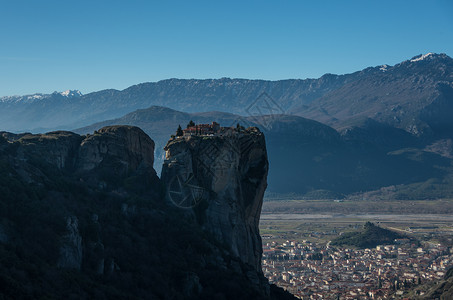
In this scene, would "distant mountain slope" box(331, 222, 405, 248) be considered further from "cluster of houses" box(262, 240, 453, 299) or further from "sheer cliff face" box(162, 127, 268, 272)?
"sheer cliff face" box(162, 127, 268, 272)

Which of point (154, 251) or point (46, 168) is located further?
point (46, 168)

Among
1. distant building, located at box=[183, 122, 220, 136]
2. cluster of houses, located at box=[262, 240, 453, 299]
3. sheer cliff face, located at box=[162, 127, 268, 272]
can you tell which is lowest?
cluster of houses, located at box=[262, 240, 453, 299]

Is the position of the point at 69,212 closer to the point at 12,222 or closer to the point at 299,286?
the point at 12,222

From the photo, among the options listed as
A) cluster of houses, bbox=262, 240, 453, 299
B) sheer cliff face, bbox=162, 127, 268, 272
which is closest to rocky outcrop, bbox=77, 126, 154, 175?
sheer cliff face, bbox=162, 127, 268, 272

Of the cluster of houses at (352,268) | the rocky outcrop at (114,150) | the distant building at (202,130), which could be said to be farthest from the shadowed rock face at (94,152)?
the cluster of houses at (352,268)

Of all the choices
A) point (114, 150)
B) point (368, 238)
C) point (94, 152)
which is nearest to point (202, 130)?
point (114, 150)

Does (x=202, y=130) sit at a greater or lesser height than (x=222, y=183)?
greater

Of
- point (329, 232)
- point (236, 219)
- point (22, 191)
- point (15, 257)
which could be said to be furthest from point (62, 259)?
point (329, 232)

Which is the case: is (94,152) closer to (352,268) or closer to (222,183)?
(222,183)
